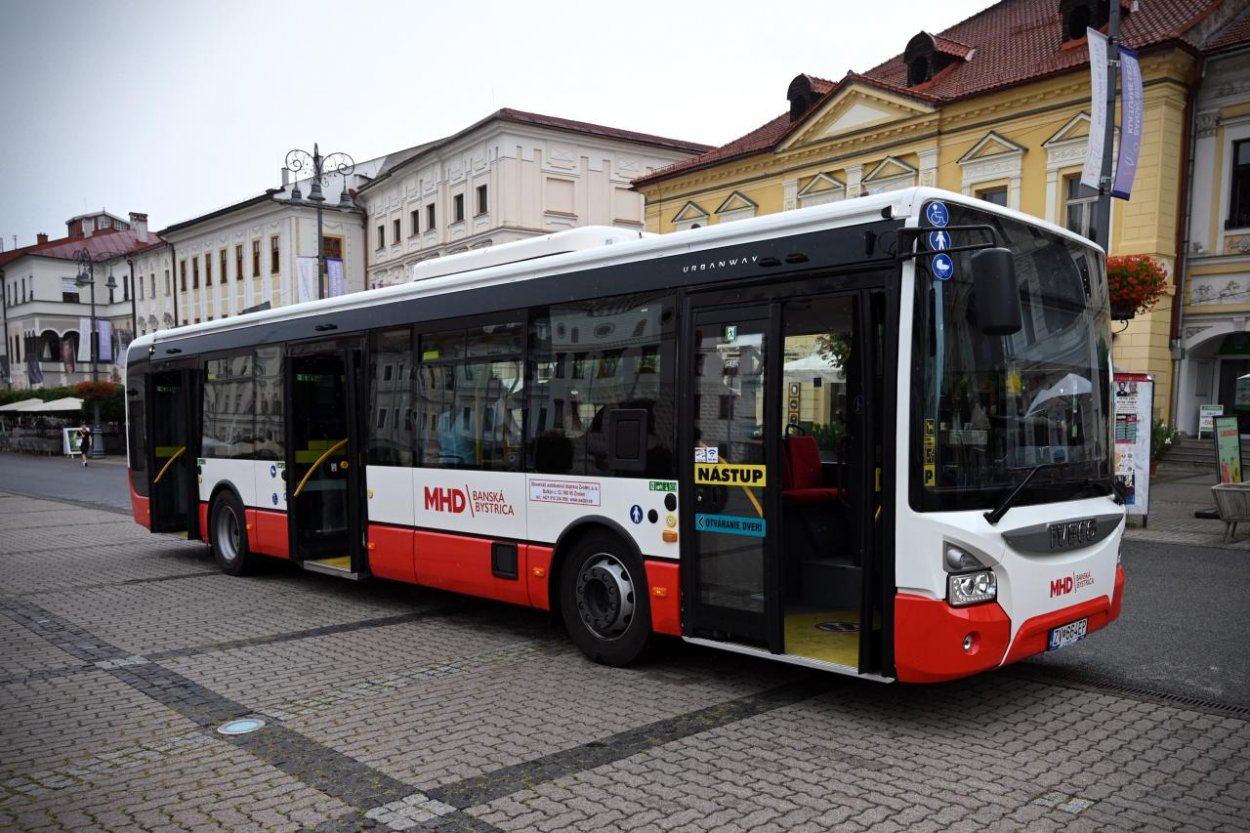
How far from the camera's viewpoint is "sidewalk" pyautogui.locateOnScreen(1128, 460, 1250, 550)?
1266 cm

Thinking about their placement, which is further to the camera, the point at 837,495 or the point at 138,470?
the point at 138,470

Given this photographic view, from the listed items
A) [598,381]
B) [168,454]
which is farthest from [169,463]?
[598,381]

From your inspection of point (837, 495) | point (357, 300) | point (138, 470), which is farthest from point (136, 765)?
point (138, 470)

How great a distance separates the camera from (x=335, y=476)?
9.70m

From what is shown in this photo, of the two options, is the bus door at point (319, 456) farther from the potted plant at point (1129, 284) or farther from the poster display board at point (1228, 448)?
the poster display board at point (1228, 448)

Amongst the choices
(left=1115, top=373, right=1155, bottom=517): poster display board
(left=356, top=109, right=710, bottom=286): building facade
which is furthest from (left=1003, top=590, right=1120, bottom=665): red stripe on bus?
(left=356, top=109, right=710, bottom=286): building facade

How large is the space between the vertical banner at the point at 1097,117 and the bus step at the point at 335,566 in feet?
32.7

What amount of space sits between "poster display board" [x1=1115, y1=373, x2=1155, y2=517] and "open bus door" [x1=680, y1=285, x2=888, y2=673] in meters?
7.90

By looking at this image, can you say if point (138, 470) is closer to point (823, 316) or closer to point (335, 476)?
point (335, 476)

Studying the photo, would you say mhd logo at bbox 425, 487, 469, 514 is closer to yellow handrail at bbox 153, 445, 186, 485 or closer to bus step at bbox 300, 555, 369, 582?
bus step at bbox 300, 555, 369, 582

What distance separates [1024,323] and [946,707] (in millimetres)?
2260

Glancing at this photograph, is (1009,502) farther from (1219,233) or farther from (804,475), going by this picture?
(1219,233)

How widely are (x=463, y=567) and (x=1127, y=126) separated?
10.8 m

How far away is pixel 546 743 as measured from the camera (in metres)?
5.23
